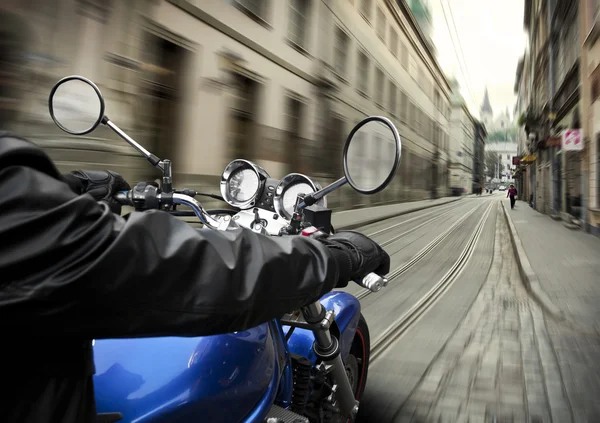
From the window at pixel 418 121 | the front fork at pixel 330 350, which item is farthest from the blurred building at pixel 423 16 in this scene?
the front fork at pixel 330 350

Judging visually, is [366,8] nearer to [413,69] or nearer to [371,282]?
[413,69]

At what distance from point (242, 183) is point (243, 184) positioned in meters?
0.01

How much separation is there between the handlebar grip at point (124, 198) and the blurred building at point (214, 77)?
88 centimetres

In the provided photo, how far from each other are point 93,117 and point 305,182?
946mm

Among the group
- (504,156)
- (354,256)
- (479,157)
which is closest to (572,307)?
(354,256)

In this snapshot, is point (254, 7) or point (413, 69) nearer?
point (254, 7)

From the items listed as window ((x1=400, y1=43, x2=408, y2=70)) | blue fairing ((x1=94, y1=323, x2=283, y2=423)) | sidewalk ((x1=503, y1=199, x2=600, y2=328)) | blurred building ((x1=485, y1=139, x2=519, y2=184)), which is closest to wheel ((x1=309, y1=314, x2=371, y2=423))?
blue fairing ((x1=94, y1=323, x2=283, y2=423))

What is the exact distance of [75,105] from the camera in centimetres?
191

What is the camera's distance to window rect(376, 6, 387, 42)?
19750 mm

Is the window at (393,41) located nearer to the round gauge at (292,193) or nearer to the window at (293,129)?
the window at (293,129)

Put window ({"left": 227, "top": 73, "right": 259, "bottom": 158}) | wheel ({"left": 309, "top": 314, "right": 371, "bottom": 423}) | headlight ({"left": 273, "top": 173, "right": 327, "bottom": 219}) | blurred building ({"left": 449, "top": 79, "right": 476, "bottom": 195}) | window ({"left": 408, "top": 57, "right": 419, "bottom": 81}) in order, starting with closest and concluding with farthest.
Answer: headlight ({"left": 273, "top": 173, "right": 327, "bottom": 219}), wheel ({"left": 309, "top": 314, "right": 371, "bottom": 423}), window ({"left": 227, "top": 73, "right": 259, "bottom": 158}), window ({"left": 408, "top": 57, "right": 419, "bottom": 81}), blurred building ({"left": 449, "top": 79, "right": 476, "bottom": 195})

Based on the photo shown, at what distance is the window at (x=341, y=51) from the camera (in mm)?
16266

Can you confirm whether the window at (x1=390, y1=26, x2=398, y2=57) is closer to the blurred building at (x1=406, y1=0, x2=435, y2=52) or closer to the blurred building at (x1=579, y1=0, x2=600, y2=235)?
the blurred building at (x1=406, y1=0, x2=435, y2=52)

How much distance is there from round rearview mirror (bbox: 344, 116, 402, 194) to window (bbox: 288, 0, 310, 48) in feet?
42.1
